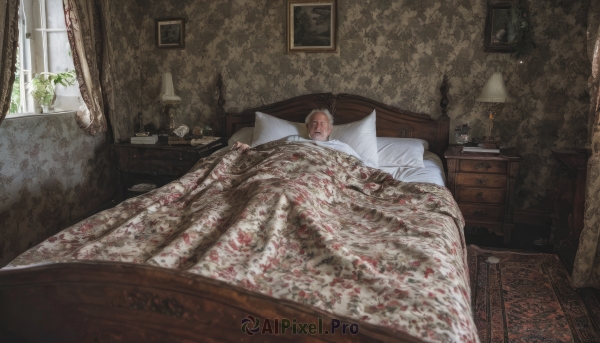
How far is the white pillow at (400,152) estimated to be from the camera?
11.4ft

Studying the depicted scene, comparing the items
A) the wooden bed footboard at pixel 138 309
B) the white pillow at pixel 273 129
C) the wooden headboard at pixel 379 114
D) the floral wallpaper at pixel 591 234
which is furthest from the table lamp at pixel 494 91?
the wooden bed footboard at pixel 138 309

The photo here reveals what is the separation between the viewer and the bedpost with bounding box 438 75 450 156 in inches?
151

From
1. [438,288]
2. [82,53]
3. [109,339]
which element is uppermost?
[82,53]

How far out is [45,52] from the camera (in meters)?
3.74

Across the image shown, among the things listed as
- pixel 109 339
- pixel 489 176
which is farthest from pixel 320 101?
pixel 109 339

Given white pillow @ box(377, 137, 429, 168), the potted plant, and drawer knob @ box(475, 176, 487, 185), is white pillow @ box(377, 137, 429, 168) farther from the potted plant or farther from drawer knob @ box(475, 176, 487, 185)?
the potted plant

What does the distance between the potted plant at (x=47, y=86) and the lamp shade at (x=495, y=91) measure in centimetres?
327

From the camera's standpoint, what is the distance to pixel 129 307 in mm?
1413

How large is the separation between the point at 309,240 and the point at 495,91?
238 centimetres

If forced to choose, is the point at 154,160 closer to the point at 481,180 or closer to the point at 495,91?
the point at 481,180

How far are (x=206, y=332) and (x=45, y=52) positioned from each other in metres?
3.26

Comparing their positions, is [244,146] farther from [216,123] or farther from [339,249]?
[339,249]

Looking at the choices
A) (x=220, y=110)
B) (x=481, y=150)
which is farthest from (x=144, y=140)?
(x=481, y=150)

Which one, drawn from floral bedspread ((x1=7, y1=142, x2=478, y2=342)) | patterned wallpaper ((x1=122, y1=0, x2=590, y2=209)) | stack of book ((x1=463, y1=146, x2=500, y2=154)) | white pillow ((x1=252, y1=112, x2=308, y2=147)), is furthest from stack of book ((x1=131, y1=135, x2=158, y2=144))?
stack of book ((x1=463, y1=146, x2=500, y2=154))
